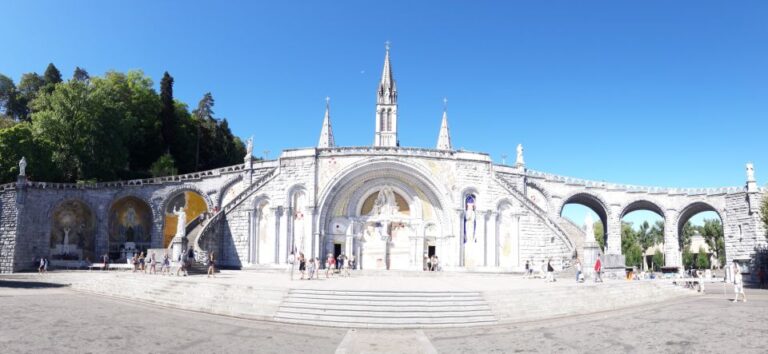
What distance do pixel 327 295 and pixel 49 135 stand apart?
120ft

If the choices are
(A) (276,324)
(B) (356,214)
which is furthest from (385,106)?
(A) (276,324)

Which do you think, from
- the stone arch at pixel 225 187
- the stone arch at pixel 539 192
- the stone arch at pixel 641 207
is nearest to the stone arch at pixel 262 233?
the stone arch at pixel 225 187

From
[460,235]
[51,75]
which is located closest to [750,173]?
[460,235]

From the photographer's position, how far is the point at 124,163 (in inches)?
1810

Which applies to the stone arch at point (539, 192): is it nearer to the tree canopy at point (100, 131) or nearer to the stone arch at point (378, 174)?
the stone arch at point (378, 174)

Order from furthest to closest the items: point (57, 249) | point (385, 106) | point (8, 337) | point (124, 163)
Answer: point (385, 106) < point (124, 163) < point (57, 249) < point (8, 337)

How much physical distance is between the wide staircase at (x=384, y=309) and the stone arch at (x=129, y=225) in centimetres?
2911

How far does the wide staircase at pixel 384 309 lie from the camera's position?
16.0 metres

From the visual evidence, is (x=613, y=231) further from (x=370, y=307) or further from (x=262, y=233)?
(x=370, y=307)

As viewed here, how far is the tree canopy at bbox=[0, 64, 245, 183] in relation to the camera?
4228 cm

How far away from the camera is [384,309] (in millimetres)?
16453

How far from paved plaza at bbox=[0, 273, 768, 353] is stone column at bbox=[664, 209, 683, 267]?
25335mm

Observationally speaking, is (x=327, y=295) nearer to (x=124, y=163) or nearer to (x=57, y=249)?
(x=57, y=249)

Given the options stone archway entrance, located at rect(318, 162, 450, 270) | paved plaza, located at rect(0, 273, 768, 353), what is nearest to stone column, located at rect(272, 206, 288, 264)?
stone archway entrance, located at rect(318, 162, 450, 270)
